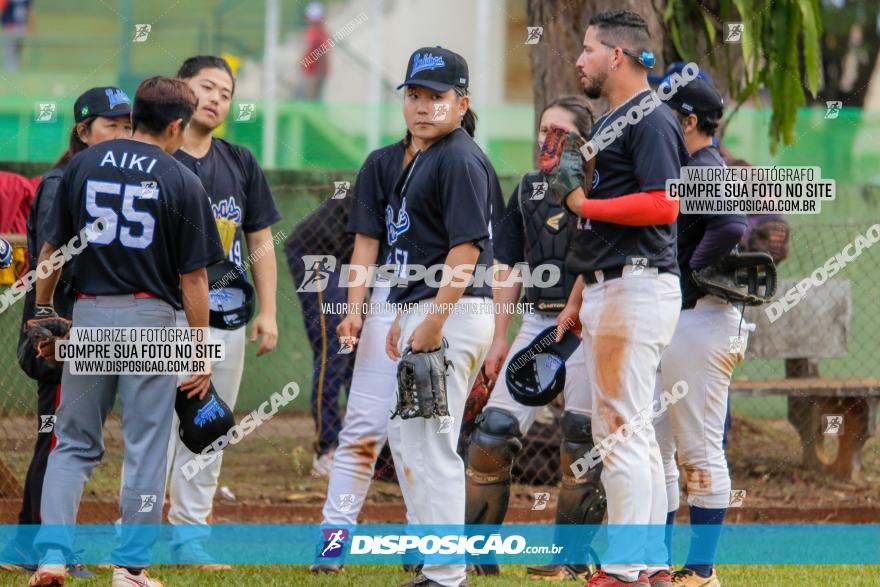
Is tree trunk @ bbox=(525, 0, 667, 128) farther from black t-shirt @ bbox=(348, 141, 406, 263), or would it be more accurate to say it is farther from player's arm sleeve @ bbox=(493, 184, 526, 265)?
black t-shirt @ bbox=(348, 141, 406, 263)

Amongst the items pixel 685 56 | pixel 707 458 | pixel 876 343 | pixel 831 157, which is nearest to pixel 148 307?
pixel 707 458

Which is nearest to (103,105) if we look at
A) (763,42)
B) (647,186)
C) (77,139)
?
(77,139)

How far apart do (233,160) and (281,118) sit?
24.4ft

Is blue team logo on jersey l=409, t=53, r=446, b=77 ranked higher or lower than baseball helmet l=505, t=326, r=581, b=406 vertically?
higher

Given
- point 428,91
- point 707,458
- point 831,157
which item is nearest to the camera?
point 428,91

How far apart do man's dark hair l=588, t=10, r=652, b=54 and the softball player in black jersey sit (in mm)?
631

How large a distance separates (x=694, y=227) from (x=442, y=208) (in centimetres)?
123

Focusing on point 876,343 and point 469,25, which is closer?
point 876,343

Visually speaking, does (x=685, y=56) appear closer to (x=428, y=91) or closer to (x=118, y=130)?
(x=428, y=91)

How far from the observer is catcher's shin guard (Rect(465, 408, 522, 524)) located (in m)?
5.62

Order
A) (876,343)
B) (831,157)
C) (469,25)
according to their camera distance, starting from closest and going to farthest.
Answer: (876,343) → (831,157) → (469,25)

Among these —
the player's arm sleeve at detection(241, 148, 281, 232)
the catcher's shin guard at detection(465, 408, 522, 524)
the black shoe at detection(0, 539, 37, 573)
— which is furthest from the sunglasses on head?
the black shoe at detection(0, 539, 37, 573)

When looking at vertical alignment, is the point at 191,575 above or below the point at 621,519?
below

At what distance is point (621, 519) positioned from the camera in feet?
15.4
